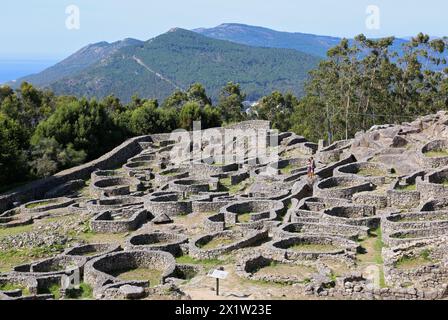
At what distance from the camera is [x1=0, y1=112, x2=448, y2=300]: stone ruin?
836 inches

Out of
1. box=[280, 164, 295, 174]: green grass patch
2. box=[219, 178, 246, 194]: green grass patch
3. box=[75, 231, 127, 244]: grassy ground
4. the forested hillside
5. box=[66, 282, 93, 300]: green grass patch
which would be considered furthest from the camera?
the forested hillside

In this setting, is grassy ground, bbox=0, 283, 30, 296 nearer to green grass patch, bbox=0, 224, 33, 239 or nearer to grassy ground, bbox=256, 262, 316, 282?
grassy ground, bbox=256, 262, 316, 282

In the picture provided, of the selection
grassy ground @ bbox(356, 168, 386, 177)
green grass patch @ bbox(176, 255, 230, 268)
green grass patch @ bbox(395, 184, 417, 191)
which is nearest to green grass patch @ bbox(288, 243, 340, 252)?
green grass patch @ bbox(176, 255, 230, 268)

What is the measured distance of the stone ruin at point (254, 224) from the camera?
21234 millimetres

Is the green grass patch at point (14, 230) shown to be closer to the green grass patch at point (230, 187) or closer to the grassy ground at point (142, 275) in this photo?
Answer: the green grass patch at point (230, 187)

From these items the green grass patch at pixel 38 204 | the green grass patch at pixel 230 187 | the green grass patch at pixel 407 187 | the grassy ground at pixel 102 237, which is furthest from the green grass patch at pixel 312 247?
the green grass patch at pixel 38 204

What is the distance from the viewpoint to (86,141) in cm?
6269

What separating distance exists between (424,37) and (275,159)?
33658mm

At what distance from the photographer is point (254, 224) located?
29766 mm

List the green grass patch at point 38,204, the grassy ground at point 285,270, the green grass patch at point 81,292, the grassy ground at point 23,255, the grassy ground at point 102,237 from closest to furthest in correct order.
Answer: the grassy ground at point 285,270 < the green grass patch at point 81,292 < the grassy ground at point 23,255 < the grassy ground at point 102,237 < the green grass patch at point 38,204

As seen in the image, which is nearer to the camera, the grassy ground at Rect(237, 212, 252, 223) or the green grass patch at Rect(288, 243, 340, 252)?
the green grass patch at Rect(288, 243, 340, 252)

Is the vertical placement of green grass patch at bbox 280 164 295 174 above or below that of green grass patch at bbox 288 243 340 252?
above
